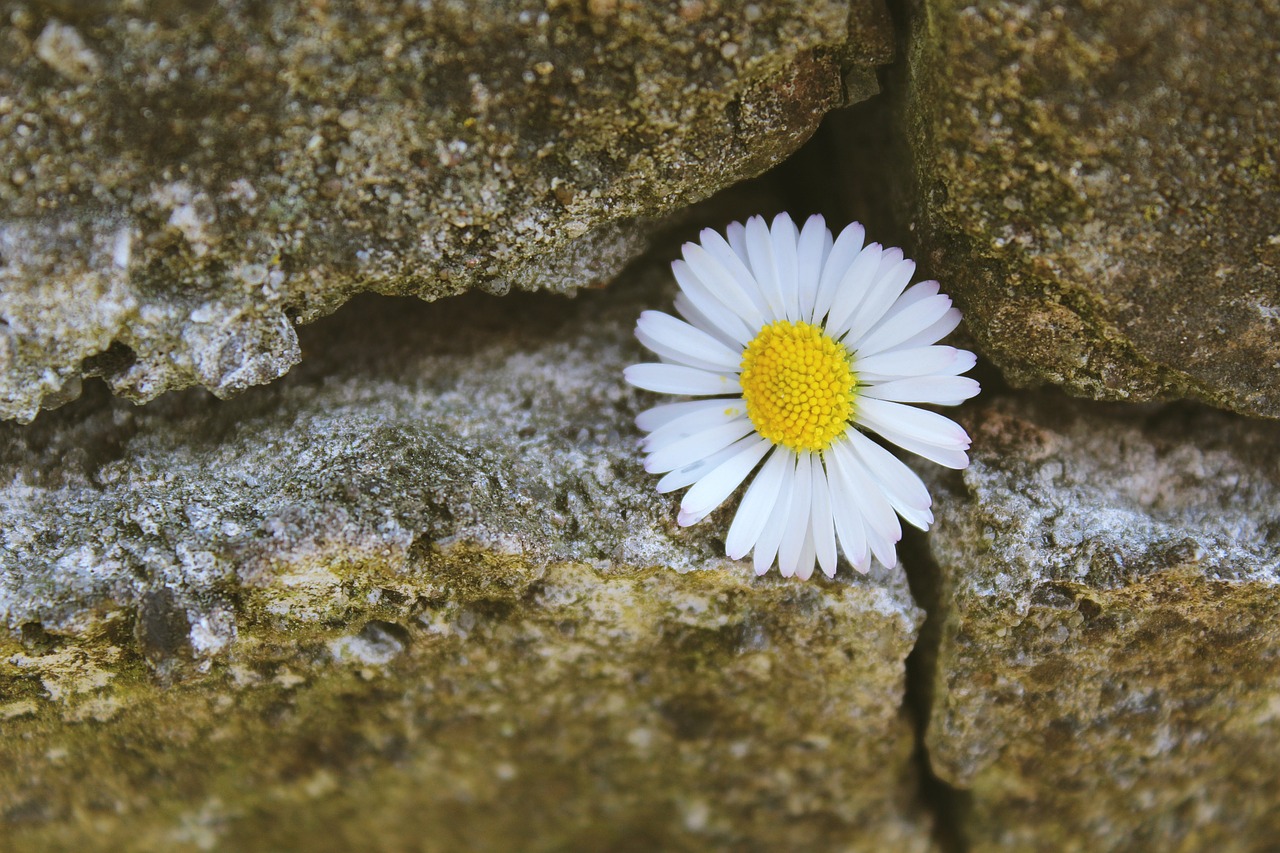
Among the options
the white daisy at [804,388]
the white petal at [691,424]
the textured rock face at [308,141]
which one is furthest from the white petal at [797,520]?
the textured rock face at [308,141]

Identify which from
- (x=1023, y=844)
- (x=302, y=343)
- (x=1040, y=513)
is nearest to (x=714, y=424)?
(x=1040, y=513)

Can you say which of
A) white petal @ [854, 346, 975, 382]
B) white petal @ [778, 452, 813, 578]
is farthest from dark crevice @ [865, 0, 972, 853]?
white petal @ [778, 452, 813, 578]

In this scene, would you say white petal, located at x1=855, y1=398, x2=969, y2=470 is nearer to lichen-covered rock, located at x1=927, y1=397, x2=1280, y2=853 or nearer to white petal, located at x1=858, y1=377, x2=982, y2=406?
white petal, located at x1=858, y1=377, x2=982, y2=406

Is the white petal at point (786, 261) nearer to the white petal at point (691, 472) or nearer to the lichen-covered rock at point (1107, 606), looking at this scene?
the white petal at point (691, 472)

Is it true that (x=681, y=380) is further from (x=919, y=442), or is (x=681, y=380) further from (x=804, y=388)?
(x=919, y=442)

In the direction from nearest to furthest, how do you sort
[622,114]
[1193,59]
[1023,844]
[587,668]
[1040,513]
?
[1193,59], [622,114], [1040,513], [587,668], [1023,844]

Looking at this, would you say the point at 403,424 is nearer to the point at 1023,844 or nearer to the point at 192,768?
the point at 192,768

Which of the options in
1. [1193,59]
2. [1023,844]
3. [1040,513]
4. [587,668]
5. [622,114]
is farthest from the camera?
[1023,844]
